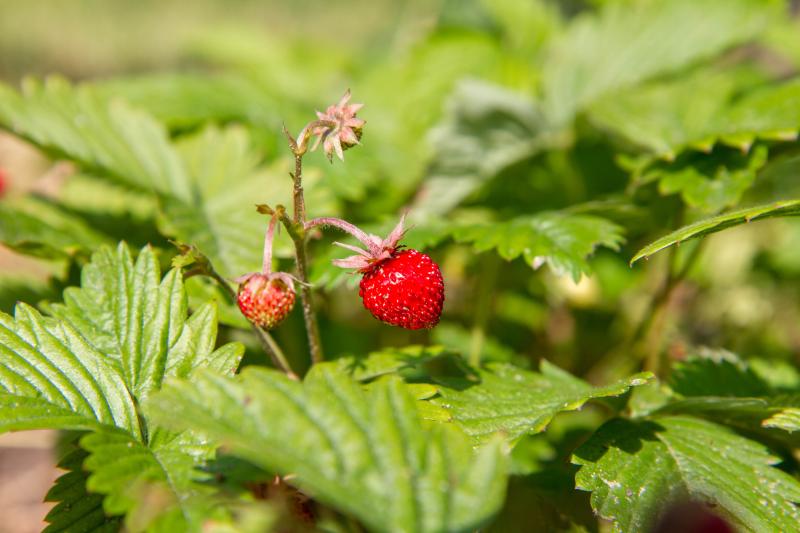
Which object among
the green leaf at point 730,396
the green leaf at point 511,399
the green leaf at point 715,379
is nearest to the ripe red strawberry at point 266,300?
the green leaf at point 511,399

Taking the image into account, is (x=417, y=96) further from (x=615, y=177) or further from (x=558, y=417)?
(x=558, y=417)

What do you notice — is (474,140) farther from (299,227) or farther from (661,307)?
(299,227)

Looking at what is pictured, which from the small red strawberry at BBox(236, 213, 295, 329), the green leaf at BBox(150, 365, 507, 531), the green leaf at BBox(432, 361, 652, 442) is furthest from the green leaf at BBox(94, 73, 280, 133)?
the green leaf at BBox(150, 365, 507, 531)

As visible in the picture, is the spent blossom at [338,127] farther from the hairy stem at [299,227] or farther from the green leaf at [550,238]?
the green leaf at [550,238]

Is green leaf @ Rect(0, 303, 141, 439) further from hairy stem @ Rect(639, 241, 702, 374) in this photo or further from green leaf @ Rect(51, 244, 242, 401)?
hairy stem @ Rect(639, 241, 702, 374)

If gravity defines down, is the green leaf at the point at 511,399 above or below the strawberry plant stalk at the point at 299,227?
below

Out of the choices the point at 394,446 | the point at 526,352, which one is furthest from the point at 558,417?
the point at 394,446

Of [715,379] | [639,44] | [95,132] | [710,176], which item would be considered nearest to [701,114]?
[710,176]
